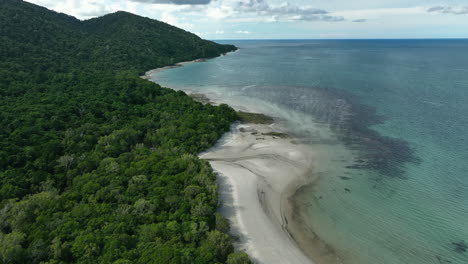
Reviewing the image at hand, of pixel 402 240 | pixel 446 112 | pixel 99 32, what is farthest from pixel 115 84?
pixel 99 32

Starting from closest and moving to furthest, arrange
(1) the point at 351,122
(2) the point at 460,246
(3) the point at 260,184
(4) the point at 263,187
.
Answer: (2) the point at 460,246
(4) the point at 263,187
(3) the point at 260,184
(1) the point at 351,122

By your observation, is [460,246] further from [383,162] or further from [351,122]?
[351,122]

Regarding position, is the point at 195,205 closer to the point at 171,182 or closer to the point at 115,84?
the point at 171,182

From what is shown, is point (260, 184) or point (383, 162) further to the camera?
point (383, 162)

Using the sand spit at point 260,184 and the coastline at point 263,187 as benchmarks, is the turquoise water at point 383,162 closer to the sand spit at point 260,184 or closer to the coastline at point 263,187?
the coastline at point 263,187

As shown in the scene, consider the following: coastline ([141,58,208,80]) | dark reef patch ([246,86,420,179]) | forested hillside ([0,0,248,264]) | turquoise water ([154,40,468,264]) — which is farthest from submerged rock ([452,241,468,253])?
coastline ([141,58,208,80])

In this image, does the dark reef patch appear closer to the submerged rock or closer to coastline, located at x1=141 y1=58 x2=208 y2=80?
the submerged rock

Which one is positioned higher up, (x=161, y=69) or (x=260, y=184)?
(x=161, y=69)

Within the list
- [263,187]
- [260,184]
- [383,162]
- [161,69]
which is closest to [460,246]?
[383,162]
